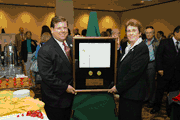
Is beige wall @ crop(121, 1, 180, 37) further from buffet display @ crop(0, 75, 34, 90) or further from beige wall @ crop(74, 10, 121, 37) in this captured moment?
buffet display @ crop(0, 75, 34, 90)

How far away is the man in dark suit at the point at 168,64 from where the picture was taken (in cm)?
278

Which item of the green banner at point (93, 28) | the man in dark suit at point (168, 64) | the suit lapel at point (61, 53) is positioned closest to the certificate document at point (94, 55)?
the suit lapel at point (61, 53)

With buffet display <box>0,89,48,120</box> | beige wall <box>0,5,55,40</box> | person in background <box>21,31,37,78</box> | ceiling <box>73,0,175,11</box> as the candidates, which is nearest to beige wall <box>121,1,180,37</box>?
ceiling <box>73,0,175,11</box>

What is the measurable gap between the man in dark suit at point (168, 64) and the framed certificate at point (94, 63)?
1.77 metres

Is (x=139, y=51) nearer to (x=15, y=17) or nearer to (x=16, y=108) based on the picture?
(x=16, y=108)

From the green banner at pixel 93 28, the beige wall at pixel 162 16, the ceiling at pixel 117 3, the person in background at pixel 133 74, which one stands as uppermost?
the ceiling at pixel 117 3

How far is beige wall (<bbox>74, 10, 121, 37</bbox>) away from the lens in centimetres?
992

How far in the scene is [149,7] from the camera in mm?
8477

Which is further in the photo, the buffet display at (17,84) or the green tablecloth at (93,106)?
the buffet display at (17,84)

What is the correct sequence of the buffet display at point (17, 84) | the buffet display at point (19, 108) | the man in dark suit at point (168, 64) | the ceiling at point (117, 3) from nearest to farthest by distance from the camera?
the buffet display at point (19, 108) → the buffet display at point (17, 84) → the man in dark suit at point (168, 64) → the ceiling at point (117, 3)

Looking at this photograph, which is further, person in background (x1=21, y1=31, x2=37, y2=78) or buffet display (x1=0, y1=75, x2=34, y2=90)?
person in background (x1=21, y1=31, x2=37, y2=78)

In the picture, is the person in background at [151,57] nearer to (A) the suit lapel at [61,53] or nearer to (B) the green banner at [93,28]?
(B) the green banner at [93,28]

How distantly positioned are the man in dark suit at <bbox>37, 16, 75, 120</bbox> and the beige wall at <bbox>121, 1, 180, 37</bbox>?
691cm

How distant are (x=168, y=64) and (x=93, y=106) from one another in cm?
185
